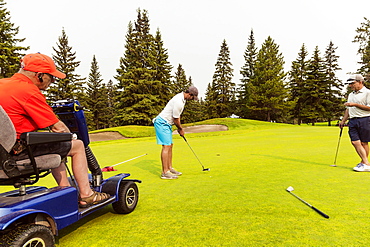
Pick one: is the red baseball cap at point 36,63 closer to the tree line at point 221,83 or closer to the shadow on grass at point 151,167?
the shadow on grass at point 151,167

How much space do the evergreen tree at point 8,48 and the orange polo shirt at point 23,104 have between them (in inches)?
1105

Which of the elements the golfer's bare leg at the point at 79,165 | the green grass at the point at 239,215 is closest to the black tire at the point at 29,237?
the green grass at the point at 239,215

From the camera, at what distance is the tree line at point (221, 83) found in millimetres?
36750

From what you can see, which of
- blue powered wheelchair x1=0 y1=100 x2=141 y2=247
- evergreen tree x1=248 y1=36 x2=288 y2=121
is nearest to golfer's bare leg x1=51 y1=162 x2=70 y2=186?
blue powered wheelchair x1=0 y1=100 x2=141 y2=247

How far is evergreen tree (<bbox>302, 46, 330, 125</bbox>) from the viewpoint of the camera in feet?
135

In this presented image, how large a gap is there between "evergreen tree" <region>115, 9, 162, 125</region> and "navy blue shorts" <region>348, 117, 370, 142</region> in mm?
31812

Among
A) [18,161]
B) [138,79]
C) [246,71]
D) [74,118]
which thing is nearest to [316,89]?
[246,71]

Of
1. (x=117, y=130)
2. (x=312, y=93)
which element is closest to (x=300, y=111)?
→ (x=312, y=93)

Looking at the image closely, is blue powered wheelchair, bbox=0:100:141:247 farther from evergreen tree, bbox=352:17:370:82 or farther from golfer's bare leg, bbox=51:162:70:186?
evergreen tree, bbox=352:17:370:82

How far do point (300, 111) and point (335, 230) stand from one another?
45605 mm

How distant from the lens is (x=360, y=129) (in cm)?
507

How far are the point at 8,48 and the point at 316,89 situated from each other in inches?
1826

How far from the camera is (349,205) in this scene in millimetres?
2840

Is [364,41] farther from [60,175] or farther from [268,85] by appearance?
[60,175]
